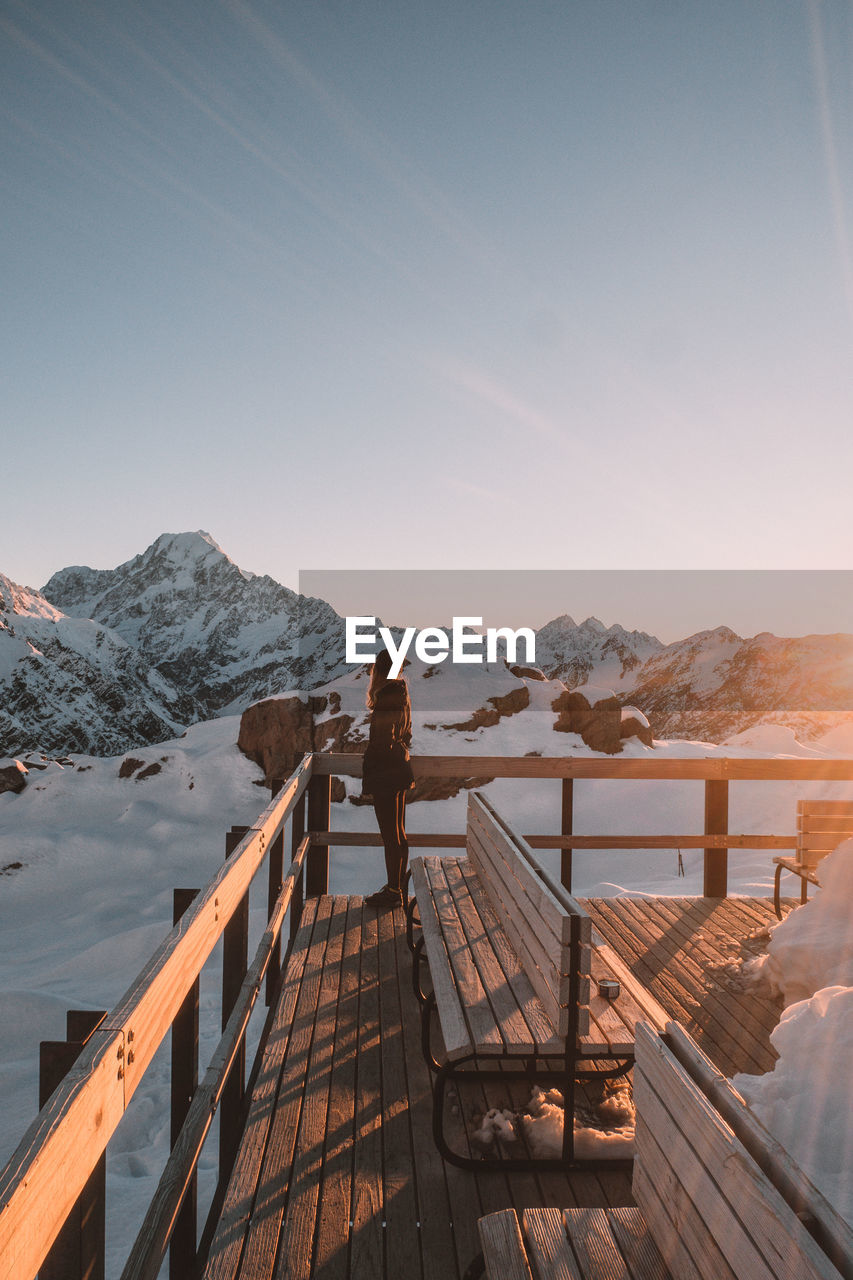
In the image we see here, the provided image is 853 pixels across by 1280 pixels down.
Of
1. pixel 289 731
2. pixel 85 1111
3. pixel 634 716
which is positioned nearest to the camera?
pixel 85 1111

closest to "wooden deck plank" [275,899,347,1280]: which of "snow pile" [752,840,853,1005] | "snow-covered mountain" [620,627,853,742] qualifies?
"snow pile" [752,840,853,1005]

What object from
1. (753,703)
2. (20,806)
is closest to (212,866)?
(20,806)

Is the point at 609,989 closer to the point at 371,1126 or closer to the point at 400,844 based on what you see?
the point at 371,1126

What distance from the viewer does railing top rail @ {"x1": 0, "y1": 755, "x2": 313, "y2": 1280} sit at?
85 cm

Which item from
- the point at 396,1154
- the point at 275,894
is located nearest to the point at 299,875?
the point at 275,894

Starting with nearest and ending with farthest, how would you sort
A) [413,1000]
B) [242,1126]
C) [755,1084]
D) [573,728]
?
[755,1084]
[242,1126]
[413,1000]
[573,728]

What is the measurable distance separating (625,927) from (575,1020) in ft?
8.40

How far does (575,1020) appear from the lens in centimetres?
232

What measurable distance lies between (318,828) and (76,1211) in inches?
160

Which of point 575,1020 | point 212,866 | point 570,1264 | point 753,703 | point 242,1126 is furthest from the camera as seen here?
point 753,703

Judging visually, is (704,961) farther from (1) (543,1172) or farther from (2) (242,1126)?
(2) (242,1126)

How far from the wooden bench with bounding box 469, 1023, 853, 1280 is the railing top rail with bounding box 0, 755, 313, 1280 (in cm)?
79

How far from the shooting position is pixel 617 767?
5129 mm

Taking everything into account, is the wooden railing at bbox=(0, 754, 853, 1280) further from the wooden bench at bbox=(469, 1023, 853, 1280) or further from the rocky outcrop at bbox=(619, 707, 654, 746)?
the rocky outcrop at bbox=(619, 707, 654, 746)
